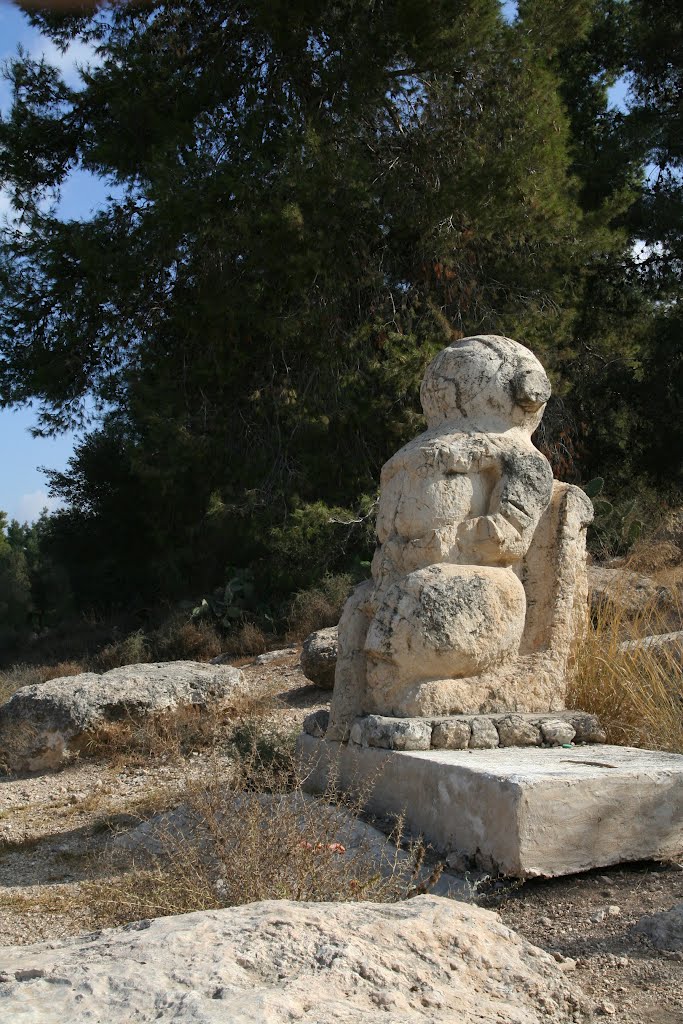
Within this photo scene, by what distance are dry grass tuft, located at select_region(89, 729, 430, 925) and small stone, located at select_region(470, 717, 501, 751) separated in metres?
0.68

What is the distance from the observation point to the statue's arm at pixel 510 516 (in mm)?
5297

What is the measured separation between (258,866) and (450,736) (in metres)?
1.43

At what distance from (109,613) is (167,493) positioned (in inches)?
137

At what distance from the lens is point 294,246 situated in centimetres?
1229

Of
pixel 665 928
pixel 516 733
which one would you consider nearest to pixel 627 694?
pixel 516 733

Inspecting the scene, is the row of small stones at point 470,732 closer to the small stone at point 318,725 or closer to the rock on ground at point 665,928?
the small stone at point 318,725

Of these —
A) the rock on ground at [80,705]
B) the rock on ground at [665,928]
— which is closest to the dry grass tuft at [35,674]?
the rock on ground at [80,705]

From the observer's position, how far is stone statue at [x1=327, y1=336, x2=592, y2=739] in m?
5.02

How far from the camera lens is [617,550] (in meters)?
13.1

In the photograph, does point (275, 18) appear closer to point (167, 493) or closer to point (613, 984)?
point (167, 493)

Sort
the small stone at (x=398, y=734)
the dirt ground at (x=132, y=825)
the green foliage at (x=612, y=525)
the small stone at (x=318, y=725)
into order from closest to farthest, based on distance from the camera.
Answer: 1. the dirt ground at (x=132, y=825)
2. the small stone at (x=398, y=734)
3. the small stone at (x=318, y=725)
4. the green foliage at (x=612, y=525)

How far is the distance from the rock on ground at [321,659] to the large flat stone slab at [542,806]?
4.37 metres

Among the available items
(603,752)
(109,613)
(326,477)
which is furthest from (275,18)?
(603,752)

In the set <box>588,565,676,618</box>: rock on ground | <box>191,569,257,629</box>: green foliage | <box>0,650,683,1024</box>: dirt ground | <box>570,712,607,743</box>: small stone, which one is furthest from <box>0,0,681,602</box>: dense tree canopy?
<box>570,712,607,743</box>: small stone
